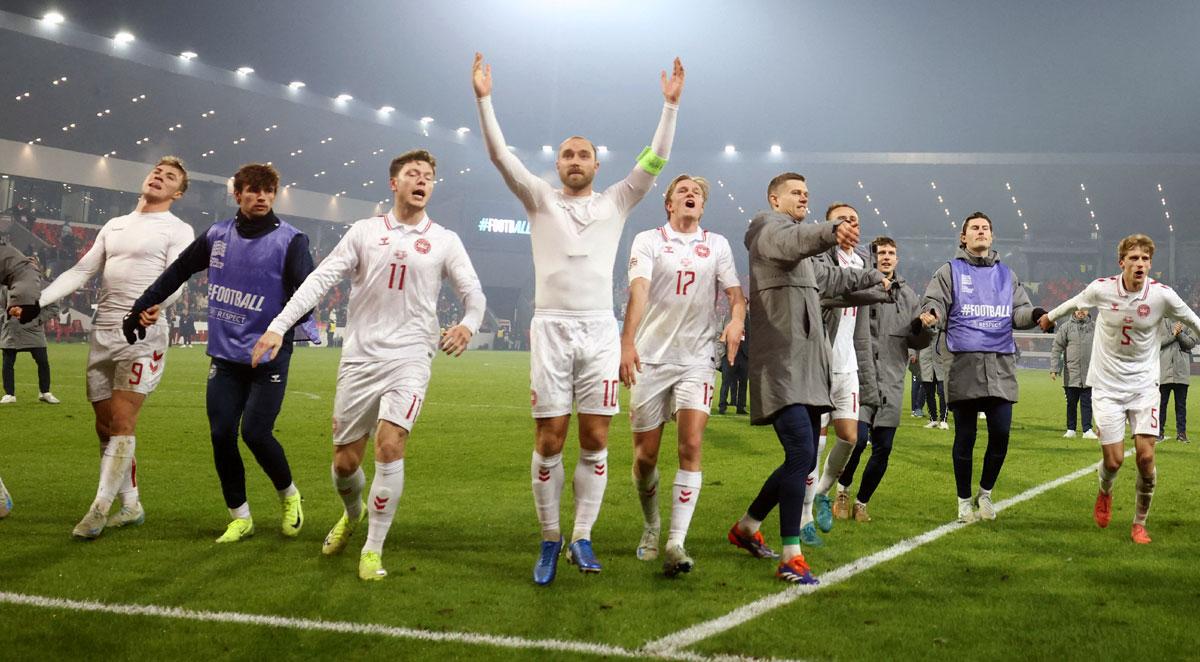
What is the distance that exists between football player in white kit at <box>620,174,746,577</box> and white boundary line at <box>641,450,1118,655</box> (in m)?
0.76

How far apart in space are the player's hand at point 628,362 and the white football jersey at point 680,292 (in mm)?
369

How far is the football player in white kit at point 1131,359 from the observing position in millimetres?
7039

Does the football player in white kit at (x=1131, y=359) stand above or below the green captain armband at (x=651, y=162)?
below

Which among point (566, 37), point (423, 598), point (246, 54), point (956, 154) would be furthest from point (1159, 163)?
point (423, 598)

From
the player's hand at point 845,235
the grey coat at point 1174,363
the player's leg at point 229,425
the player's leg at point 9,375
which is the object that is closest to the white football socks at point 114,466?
the player's leg at point 229,425

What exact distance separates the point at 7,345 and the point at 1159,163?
47465 mm

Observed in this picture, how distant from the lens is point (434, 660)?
12.8 ft

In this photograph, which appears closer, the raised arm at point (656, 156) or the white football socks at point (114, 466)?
the raised arm at point (656, 156)

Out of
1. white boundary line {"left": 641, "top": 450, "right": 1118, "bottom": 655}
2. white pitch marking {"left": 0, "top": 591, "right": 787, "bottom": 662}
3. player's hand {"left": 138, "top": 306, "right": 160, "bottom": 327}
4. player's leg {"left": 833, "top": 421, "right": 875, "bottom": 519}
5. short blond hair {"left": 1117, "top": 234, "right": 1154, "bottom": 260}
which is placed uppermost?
short blond hair {"left": 1117, "top": 234, "right": 1154, "bottom": 260}

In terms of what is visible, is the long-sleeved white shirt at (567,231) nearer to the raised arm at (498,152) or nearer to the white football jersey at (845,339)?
the raised arm at (498,152)

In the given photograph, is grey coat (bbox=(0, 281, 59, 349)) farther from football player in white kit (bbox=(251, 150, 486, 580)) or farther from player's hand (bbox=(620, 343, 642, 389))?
player's hand (bbox=(620, 343, 642, 389))

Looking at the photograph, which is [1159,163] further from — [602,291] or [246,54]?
[602,291]

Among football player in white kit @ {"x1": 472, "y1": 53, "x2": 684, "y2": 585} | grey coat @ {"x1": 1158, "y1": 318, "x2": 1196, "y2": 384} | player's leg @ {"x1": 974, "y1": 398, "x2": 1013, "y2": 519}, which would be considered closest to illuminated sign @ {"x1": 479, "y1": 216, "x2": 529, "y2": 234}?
grey coat @ {"x1": 1158, "y1": 318, "x2": 1196, "y2": 384}

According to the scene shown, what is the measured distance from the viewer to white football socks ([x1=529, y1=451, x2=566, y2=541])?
5.45m
